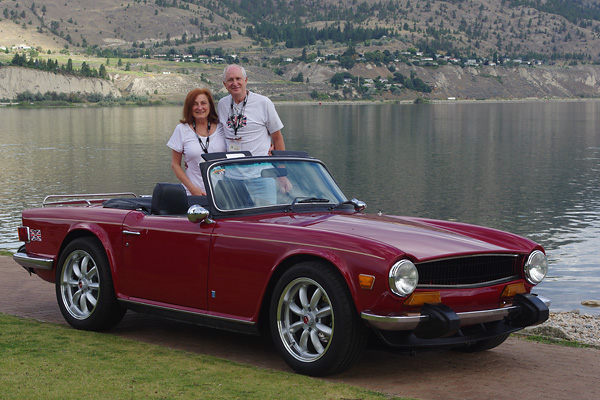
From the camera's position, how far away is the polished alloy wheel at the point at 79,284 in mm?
8133

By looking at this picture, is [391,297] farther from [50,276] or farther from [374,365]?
[50,276]

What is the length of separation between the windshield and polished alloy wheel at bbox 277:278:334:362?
3.49 ft

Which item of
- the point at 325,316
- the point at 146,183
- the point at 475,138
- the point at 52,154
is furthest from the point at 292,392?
the point at 475,138

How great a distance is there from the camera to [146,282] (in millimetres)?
7621

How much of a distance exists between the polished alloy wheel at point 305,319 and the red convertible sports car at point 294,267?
1cm

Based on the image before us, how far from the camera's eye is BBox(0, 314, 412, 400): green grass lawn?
5742 millimetres

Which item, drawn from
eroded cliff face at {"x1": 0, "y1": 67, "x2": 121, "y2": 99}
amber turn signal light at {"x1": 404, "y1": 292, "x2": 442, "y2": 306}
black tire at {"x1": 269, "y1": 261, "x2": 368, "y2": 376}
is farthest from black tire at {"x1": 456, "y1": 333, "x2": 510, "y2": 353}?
eroded cliff face at {"x1": 0, "y1": 67, "x2": 121, "y2": 99}

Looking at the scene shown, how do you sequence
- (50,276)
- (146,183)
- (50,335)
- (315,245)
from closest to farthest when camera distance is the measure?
(315,245) < (50,335) < (50,276) < (146,183)

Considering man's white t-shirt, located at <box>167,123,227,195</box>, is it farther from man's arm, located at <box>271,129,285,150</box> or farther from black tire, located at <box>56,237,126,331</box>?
black tire, located at <box>56,237,126,331</box>

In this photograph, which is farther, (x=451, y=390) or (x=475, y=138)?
(x=475, y=138)

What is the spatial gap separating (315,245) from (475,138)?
7574 centimetres

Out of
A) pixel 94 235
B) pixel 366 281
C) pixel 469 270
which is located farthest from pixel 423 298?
pixel 94 235

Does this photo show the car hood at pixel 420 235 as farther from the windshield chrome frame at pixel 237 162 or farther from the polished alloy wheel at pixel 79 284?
the polished alloy wheel at pixel 79 284

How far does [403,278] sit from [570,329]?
4.64m
